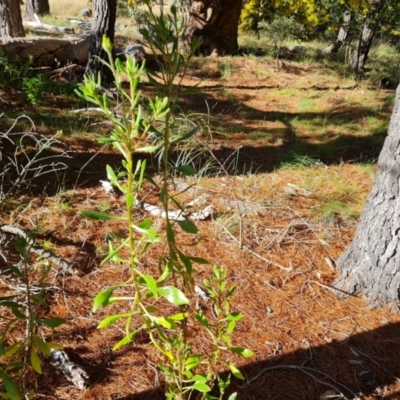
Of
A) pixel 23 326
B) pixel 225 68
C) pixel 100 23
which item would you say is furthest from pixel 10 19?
pixel 23 326

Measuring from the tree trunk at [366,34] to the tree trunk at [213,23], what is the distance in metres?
2.77

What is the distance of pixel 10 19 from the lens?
7609mm

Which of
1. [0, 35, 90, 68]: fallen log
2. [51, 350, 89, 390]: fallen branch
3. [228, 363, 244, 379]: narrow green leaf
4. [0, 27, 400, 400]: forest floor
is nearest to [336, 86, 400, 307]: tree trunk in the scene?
[0, 27, 400, 400]: forest floor

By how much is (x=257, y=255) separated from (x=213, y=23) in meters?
8.09

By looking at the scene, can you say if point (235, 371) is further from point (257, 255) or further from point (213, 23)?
point (213, 23)

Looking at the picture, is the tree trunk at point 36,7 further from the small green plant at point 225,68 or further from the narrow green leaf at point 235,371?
the narrow green leaf at point 235,371

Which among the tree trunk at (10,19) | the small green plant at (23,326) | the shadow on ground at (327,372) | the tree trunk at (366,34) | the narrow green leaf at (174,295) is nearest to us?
the narrow green leaf at (174,295)

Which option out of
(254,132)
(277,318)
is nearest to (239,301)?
(277,318)

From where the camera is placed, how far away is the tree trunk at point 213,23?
9672 mm

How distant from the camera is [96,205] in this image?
340cm

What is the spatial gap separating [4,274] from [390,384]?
218 cm

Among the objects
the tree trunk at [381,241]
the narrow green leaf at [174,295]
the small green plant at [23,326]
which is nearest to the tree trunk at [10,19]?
the small green plant at [23,326]

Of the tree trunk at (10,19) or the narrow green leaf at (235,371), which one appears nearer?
the narrow green leaf at (235,371)

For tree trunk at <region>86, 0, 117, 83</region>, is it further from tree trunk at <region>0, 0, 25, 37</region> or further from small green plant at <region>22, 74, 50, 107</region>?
tree trunk at <region>0, 0, 25, 37</region>
